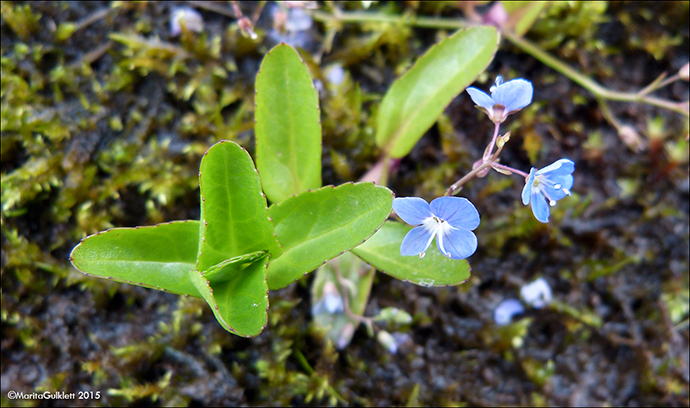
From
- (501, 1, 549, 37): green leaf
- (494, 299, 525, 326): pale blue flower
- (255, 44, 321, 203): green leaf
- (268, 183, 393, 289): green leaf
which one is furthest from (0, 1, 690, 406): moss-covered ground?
(268, 183, 393, 289): green leaf

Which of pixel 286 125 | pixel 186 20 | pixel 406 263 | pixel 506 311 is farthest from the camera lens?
pixel 186 20

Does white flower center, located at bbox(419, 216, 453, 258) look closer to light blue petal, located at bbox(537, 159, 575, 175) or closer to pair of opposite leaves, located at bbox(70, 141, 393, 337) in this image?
pair of opposite leaves, located at bbox(70, 141, 393, 337)

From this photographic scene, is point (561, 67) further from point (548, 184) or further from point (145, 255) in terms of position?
point (145, 255)

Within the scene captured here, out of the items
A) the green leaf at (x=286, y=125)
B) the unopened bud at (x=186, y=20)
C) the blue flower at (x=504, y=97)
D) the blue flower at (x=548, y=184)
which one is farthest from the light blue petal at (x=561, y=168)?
the unopened bud at (x=186, y=20)

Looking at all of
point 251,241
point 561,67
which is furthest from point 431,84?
point 251,241

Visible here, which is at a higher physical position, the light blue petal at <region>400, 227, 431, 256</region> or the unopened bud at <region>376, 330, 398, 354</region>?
the light blue petal at <region>400, 227, 431, 256</region>
